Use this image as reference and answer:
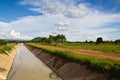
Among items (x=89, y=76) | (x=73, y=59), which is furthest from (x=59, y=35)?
(x=89, y=76)

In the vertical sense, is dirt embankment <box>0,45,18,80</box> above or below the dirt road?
above

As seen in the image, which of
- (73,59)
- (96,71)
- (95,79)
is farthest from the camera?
(73,59)

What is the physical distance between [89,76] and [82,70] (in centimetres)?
334

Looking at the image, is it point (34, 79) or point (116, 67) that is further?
point (34, 79)

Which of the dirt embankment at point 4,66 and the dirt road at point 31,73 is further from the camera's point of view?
the dirt embankment at point 4,66

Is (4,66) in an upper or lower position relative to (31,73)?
upper

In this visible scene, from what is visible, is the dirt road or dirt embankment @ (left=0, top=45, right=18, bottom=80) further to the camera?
dirt embankment @ (left=0, top=45, right=18, bottom=80)

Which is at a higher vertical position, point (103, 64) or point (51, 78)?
point (103, 64)

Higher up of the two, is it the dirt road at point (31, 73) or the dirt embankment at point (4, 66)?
the dirt embankment at point (4, 66)

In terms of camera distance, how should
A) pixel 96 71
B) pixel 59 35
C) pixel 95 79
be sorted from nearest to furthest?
pixel 95 79 < pixel 96 71 < pixel 59 35

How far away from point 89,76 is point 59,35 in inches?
4875

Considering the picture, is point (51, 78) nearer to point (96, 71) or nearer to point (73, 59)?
point (73, 59)

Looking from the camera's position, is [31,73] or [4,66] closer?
[31,73]

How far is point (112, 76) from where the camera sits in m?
18.4
